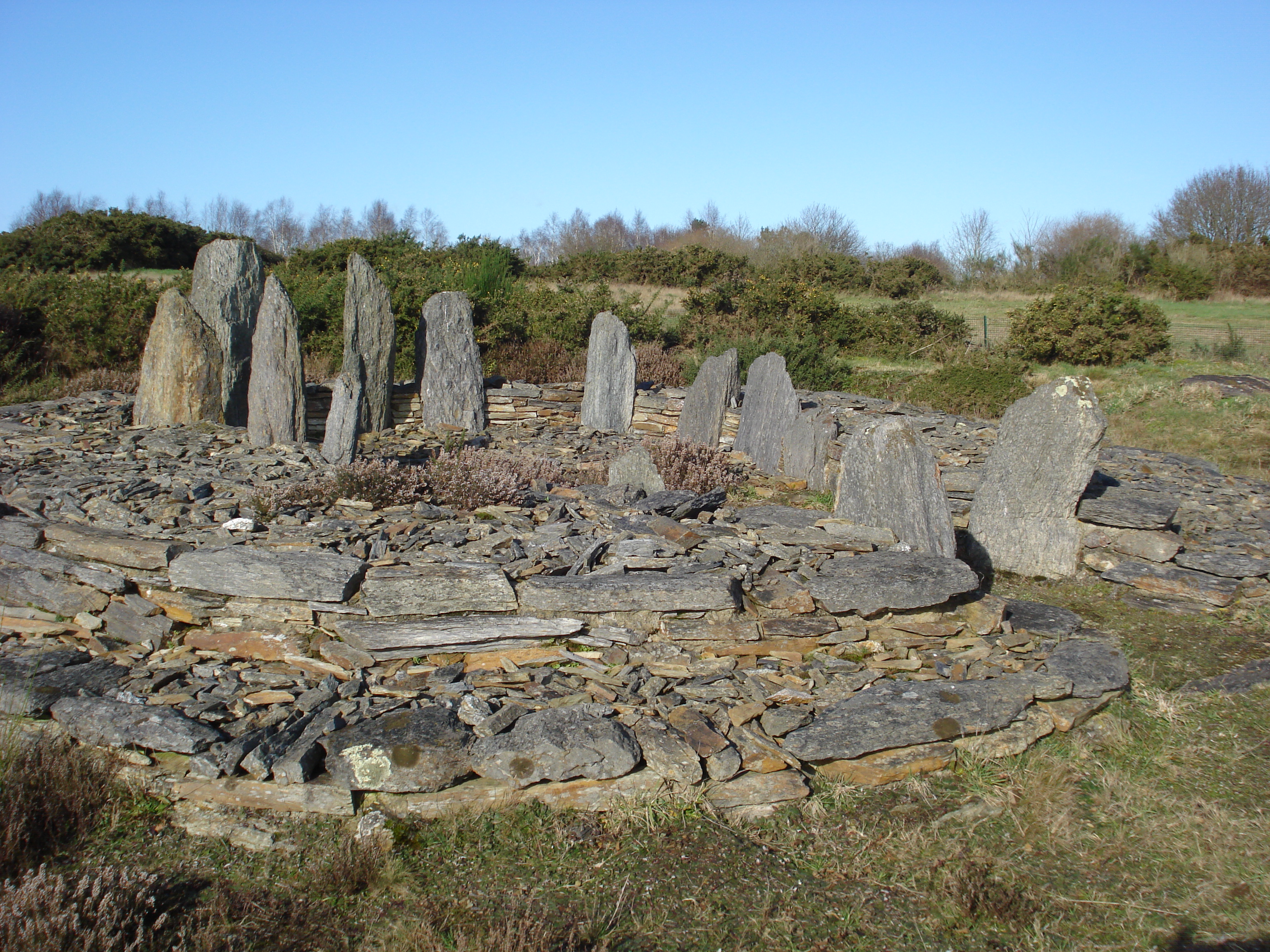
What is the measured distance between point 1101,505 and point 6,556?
26.9ft

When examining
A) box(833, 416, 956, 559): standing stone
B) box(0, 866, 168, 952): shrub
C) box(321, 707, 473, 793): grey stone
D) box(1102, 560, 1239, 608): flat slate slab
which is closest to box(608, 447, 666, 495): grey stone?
box(833, 416, 956, 559): standing stone

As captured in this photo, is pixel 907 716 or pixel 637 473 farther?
pixel 637 473

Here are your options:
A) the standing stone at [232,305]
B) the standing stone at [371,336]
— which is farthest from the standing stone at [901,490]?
the standing stone at [232,305]

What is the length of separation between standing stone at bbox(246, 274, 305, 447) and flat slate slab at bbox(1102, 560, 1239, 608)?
24.3 ft

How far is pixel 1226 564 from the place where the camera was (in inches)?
249

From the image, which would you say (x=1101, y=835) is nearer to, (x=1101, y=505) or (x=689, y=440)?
(x=1101, y=505)

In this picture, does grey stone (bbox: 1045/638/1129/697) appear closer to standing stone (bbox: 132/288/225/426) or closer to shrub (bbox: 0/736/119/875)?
shrub (bbox: 0/736/119/875)

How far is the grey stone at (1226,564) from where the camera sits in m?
6.23

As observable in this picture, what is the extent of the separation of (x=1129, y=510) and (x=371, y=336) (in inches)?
301

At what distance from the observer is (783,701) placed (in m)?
4.42

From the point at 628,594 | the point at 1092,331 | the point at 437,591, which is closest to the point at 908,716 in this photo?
the point at 628,594

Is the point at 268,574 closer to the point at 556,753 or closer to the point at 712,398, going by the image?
the point at 556,753

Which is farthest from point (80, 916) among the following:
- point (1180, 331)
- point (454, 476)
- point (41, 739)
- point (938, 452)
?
point (1180, 331)

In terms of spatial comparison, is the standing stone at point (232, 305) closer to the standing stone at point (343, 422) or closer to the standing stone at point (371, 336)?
the standing stone at point (371, 336)
